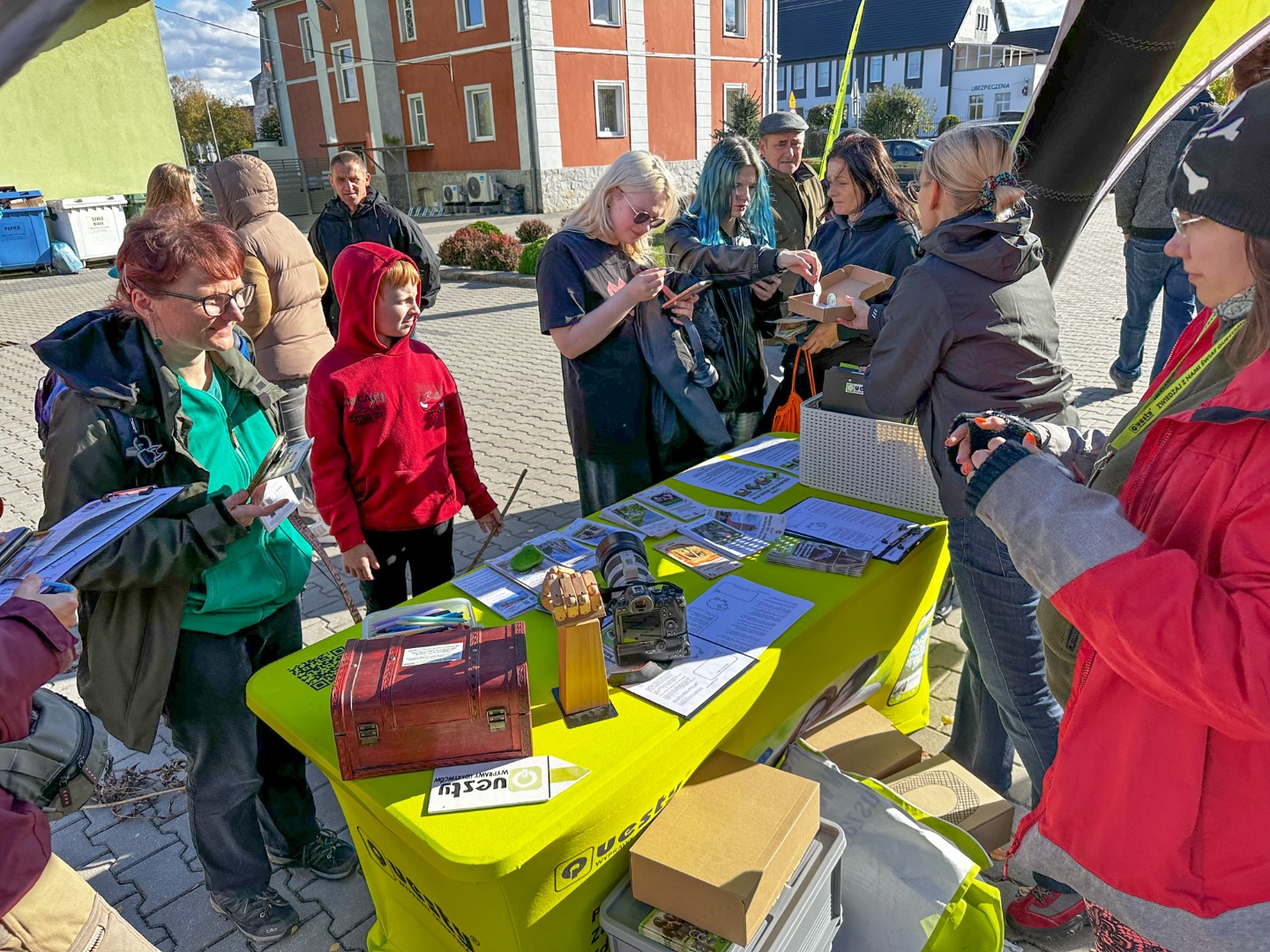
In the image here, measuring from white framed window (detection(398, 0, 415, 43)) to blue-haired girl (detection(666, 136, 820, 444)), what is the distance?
2536 cm

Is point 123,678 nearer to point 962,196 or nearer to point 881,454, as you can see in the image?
point 881,454

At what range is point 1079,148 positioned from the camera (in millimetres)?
3312

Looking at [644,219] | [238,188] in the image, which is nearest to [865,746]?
[644,219]

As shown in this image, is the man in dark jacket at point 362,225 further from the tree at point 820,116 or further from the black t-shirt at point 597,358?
the tree at point 820,116

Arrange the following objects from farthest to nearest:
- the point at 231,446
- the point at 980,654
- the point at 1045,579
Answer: the point at 980,654 < the point at 231,446 < the point at 1045,579

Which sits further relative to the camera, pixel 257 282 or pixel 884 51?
pixel 884 51

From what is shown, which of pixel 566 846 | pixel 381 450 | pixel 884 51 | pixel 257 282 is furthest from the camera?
pixel 884 51

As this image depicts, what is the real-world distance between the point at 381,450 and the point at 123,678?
1019mm

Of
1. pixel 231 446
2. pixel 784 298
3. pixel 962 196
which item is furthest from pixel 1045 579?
pixel 784 298

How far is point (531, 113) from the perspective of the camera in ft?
72.3

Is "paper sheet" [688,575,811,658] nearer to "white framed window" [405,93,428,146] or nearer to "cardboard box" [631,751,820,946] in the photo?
"cardboard box" [631,751,820,946]

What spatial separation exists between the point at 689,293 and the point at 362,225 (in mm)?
3199

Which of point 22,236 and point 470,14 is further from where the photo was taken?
point 470,14

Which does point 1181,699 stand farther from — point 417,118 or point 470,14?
point 417,118
